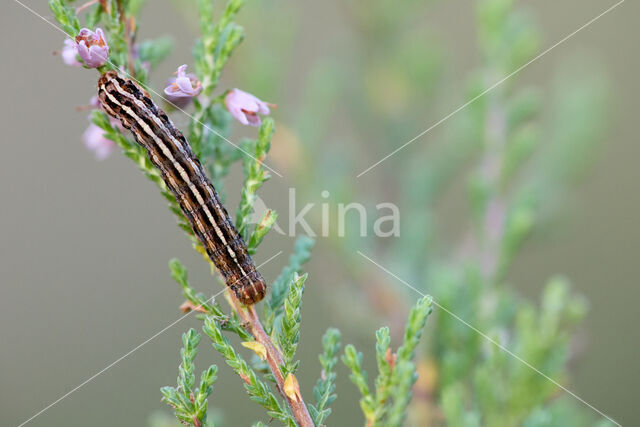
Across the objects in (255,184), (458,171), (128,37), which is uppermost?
(128,37)

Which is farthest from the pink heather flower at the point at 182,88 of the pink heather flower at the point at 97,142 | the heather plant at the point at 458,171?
the heather plant at the point at 458,171

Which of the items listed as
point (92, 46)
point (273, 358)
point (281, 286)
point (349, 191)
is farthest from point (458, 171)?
point (92, 46)

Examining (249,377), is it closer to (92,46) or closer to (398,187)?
(92,46)

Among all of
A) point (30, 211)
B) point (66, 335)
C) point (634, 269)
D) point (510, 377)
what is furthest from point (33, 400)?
point (634, 269)

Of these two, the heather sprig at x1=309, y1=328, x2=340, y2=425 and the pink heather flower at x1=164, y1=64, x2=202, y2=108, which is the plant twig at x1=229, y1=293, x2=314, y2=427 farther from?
the pink heather flower at x1=164, y1=64, x2=202, y2=108

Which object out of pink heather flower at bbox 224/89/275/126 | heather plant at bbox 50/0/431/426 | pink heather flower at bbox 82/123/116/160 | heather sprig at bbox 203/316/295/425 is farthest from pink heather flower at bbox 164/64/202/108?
heather sprig at bbox 203/316/295/425

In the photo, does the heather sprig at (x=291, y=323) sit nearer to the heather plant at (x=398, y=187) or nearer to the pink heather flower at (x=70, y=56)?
the heather plant at (x=398, y=187)
